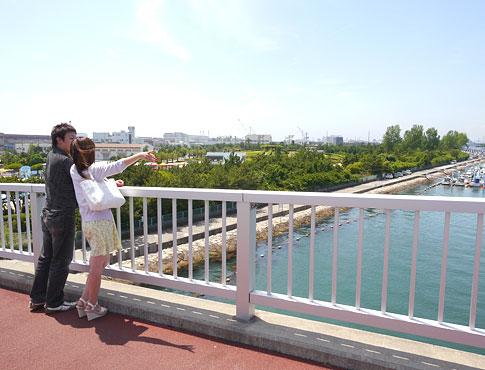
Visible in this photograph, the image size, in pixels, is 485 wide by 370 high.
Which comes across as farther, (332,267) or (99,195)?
(99,195)

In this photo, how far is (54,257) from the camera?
8.77 feet

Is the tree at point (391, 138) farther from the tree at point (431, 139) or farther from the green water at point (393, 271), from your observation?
the green water at point (393, 271)

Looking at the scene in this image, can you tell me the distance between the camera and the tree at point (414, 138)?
337ft

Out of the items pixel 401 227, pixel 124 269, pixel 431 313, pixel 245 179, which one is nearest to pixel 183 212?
pixel 245 179

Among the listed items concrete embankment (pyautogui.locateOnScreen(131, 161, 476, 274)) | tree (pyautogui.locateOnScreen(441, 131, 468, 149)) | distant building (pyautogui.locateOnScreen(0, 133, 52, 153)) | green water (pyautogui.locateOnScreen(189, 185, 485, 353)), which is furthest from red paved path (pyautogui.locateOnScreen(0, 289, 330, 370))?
tree (pyautogui.locateOnScreen(441, 131, 468, 149))

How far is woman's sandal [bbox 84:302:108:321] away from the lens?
8.55 ft

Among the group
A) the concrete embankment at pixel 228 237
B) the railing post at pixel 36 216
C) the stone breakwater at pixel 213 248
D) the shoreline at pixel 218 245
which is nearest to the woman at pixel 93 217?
the railing post at pixel 36 216

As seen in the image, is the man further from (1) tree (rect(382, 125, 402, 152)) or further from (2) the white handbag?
(1) tree (rect(382, 125, 402, 152))

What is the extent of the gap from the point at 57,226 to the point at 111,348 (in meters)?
0.89

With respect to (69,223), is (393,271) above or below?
below

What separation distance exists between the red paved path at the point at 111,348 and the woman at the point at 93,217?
0.22 meters

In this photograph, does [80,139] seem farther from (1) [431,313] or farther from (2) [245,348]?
(1) [431,313]

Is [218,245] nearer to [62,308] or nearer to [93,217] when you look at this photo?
[62,308]

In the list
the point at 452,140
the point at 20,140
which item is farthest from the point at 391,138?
the point at 20,140
